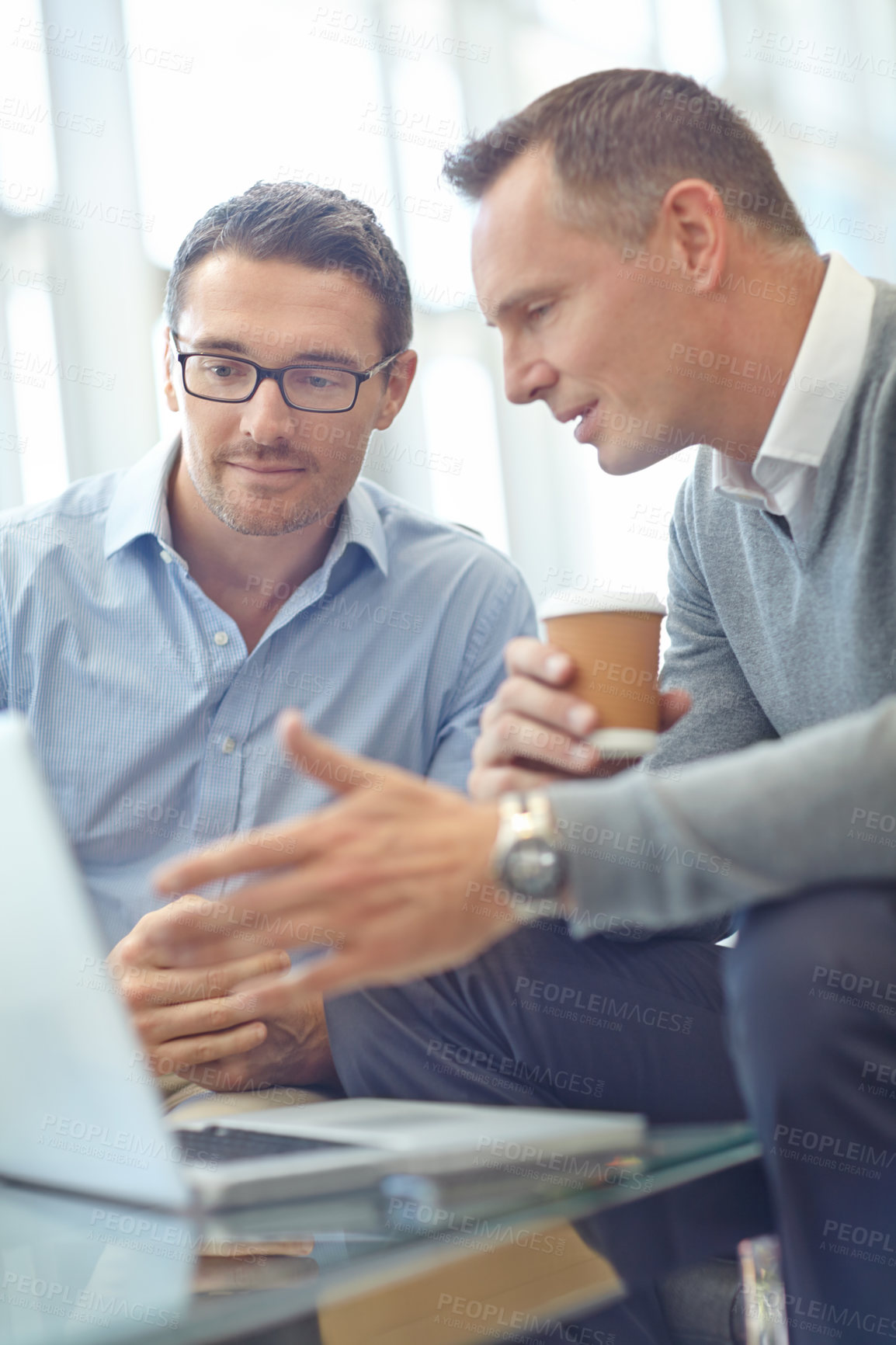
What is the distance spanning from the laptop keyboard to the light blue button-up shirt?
2.55ft

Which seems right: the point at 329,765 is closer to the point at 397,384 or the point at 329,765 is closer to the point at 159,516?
the point at 159,516

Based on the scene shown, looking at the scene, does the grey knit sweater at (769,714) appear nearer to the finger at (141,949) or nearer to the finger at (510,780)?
the finger at (510,780)

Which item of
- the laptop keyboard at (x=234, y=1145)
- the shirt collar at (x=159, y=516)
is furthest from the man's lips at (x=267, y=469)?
the laptop keyboard at (x=234, y=1145)

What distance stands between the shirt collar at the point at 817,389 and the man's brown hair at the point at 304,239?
767mm

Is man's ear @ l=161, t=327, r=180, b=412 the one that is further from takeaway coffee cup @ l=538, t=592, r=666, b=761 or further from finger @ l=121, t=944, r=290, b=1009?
takeaway coffee cup @ l=538, t=592, r=666, b=761

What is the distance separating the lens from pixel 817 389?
3.92ft

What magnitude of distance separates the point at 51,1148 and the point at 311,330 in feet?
4.02

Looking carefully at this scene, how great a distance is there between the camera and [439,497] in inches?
118

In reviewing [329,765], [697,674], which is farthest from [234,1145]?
[697,674]

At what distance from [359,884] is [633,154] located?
96 centimetres

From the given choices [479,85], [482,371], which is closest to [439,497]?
[482,371]

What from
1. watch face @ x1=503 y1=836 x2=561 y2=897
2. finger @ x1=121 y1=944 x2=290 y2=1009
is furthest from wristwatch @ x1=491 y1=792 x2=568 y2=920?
finger @ x1=121 y1=944 x2=290 y2=1009

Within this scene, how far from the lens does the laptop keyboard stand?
0.72m

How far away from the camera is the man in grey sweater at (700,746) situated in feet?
2.49
